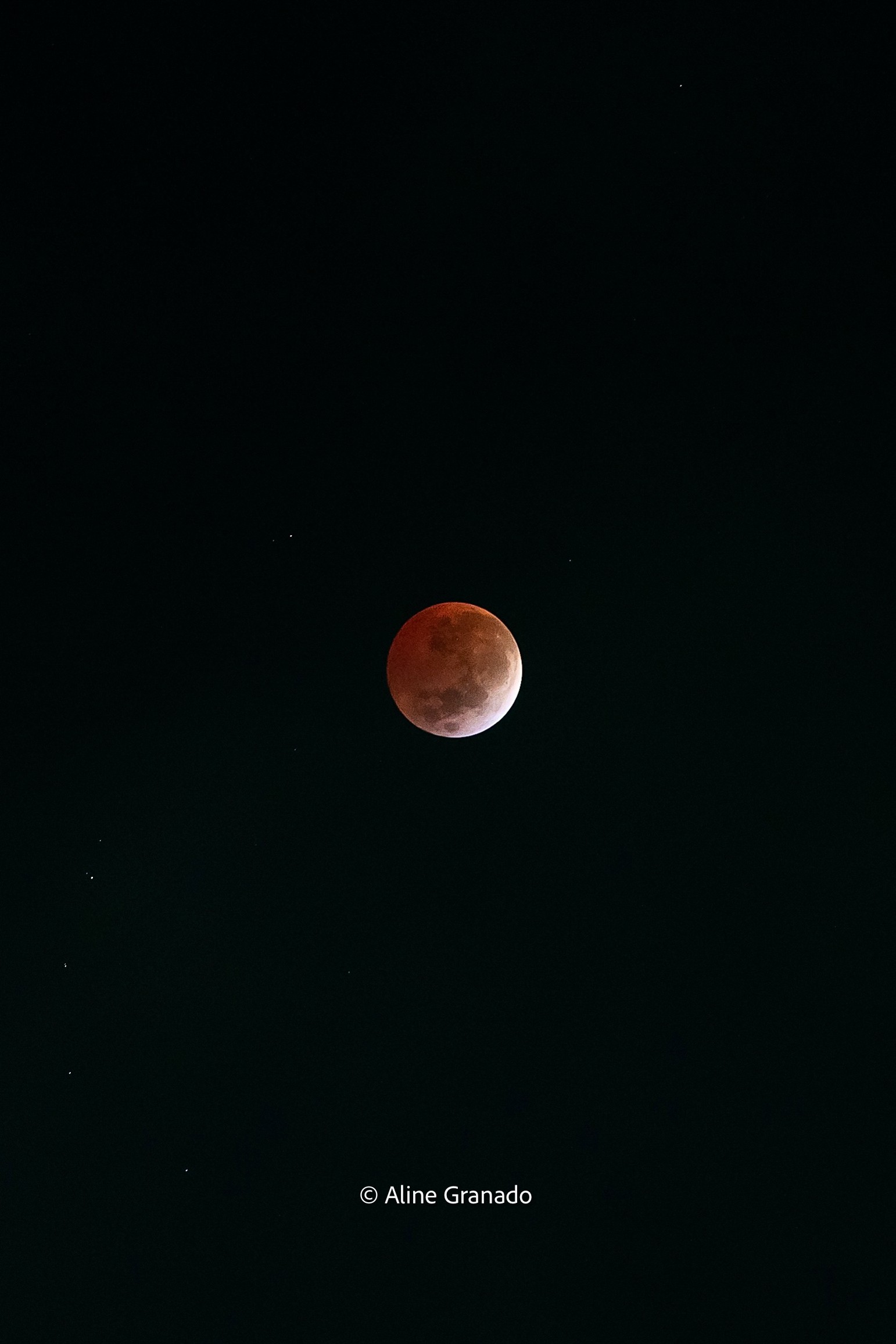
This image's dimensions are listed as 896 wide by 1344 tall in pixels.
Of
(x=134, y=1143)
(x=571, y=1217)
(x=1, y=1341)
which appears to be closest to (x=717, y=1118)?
(x=571, y=1217)

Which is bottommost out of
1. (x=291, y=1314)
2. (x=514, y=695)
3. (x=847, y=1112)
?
(x=291, y=1314)

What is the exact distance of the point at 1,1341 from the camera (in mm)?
6004

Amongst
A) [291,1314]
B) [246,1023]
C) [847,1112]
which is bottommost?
[291,1314]

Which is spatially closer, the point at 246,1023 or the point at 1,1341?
the point at 1,1341

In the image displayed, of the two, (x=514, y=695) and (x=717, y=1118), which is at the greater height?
(x=514, y=695)

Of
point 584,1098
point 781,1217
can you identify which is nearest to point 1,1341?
point 584,1098

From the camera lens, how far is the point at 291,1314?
6.14 m

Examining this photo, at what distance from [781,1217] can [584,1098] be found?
1252mm

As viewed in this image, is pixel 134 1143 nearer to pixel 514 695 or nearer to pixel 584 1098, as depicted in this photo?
pixel 584 1098

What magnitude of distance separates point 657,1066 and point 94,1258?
3.32 metres

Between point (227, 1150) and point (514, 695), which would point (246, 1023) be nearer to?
point (227, 1150)

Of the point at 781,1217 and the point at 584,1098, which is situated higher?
the point at 584,1098

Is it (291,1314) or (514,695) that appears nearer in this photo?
(514,695)

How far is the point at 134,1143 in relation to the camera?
6289 mm
